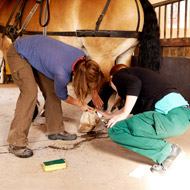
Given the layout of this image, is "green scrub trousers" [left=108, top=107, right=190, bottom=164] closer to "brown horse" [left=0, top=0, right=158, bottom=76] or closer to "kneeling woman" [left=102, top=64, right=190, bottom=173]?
"kneeling woman" [left=102, top=64, right=190, bottom=173]

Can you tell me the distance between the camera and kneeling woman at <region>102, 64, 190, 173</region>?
5.71ft

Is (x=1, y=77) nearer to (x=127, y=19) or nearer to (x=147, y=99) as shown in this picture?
(x=127, y=19)

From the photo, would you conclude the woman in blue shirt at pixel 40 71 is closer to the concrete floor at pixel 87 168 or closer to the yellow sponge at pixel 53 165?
the concrete floor at pixel 87 168

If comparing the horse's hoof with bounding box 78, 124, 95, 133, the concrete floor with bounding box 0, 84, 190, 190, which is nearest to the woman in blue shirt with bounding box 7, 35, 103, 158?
the concrete floor with bounding box 0, 84, 190, 190

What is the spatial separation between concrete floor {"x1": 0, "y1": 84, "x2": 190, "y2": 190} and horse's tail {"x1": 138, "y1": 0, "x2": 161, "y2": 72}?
78cm

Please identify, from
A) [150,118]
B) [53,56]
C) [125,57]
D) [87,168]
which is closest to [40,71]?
[53,56]

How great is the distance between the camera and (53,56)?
194 centimetres

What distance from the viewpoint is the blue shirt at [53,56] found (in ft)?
6.21

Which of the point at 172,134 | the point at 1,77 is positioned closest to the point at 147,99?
the point at 172,134

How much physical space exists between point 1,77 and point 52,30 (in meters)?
4.37

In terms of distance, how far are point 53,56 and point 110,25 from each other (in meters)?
0.88

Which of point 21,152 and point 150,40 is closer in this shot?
point 21,152

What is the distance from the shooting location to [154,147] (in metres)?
1.74

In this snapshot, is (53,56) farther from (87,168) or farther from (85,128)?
(85,128)
